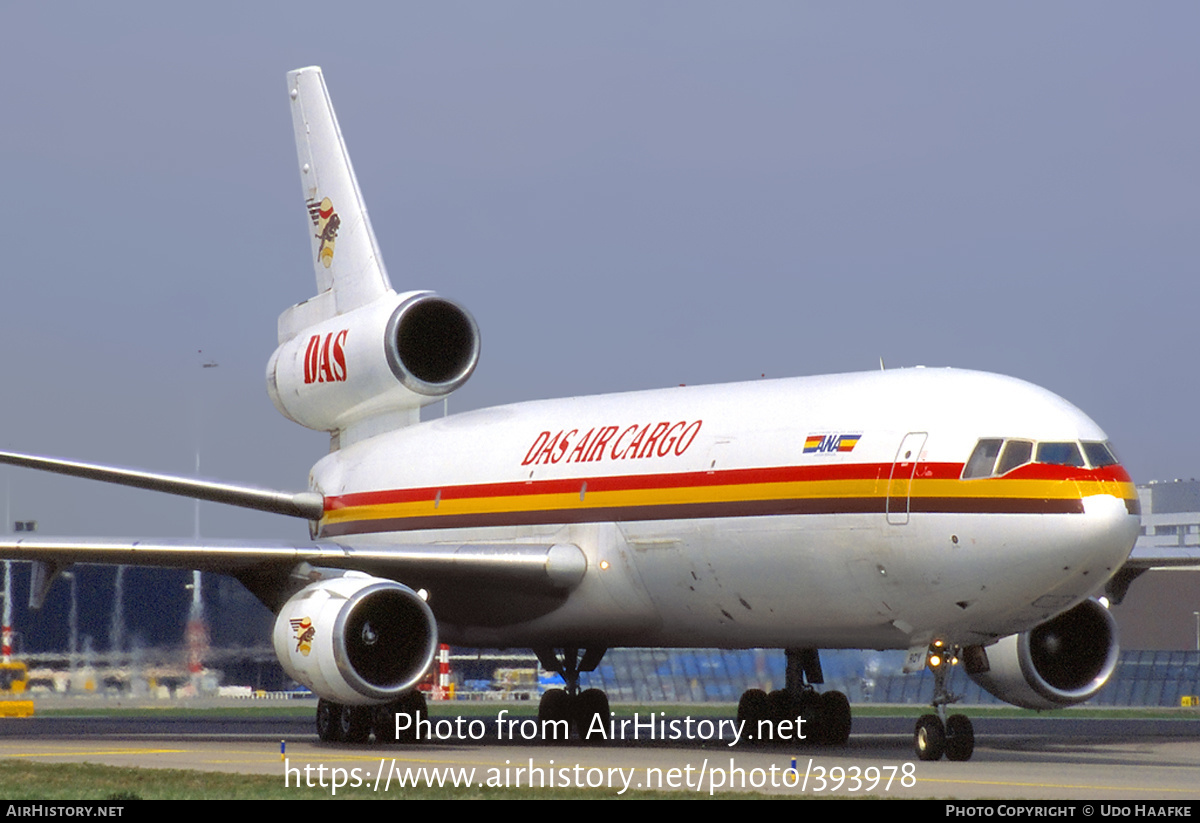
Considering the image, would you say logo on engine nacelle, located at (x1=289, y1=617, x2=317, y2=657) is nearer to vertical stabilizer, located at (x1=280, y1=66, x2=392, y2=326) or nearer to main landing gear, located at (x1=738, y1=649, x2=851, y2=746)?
main landing gear, located at (x1=738, y1=649, x2=851, y2=746)

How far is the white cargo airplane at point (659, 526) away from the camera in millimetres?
18312

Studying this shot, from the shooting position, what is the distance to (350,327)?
27.7m

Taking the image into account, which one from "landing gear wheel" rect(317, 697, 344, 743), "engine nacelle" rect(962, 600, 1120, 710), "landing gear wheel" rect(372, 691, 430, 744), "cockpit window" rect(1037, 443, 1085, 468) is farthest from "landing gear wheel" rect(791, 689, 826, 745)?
"cockpit window" rect(1037, 443, 1085, 468)

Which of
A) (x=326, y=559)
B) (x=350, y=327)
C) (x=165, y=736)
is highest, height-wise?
(x=350, y=327)

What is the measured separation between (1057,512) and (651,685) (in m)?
31.5

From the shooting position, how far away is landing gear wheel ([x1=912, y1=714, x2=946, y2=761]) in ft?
60.6

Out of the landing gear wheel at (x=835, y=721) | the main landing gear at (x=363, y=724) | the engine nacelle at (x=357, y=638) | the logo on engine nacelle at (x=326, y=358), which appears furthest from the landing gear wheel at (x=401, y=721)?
the logo on engine nacelle at (x=326, y=358)

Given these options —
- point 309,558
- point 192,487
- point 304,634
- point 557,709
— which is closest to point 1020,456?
point 304,634

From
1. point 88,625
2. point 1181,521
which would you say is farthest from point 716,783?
point 1181,521

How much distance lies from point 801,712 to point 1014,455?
271 inches

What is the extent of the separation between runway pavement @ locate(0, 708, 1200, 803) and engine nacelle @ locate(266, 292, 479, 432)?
16.8ft
